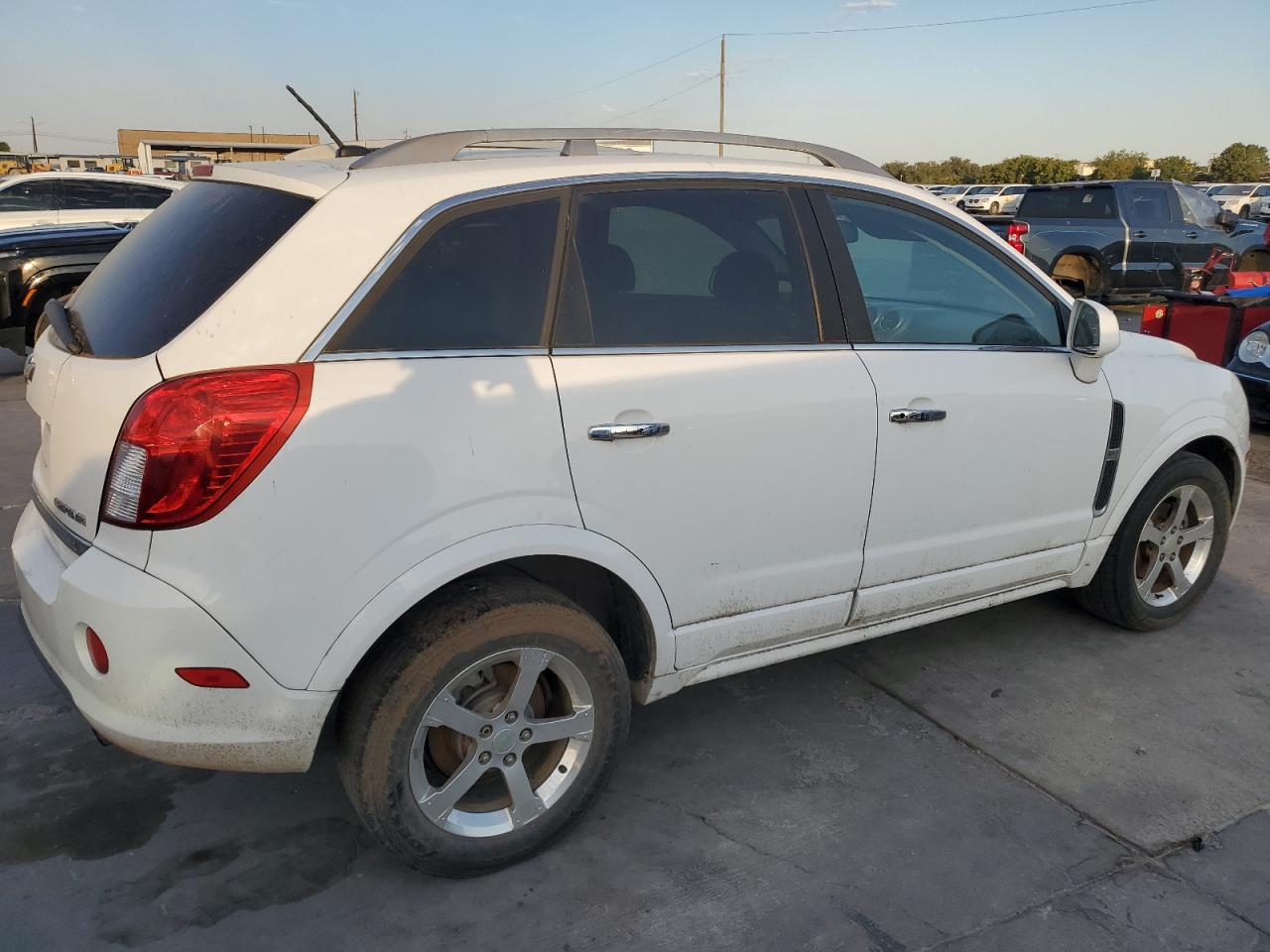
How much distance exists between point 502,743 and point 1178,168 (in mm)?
61998

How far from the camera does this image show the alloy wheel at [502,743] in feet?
8.56

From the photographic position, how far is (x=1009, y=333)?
359cm

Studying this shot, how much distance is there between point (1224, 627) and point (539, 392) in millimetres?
3363

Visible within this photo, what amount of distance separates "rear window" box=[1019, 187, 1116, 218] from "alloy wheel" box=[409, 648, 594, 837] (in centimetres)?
1400

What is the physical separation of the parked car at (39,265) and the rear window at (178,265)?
610 centimetres

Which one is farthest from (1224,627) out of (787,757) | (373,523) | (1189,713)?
(373,523)

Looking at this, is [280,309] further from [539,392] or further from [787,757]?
[787,757]

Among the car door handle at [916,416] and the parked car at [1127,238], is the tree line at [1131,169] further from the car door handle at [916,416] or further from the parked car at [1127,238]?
the car door handle at [916,416]

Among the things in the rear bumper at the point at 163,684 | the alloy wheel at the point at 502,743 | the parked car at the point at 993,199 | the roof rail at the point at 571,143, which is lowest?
the alloy wheel at the point at 502,743

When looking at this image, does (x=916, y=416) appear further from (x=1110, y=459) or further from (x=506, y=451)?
(x=506, y=451)

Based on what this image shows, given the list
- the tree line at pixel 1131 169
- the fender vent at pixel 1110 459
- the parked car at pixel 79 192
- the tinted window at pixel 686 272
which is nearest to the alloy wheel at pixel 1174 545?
the fender vent at pixel 1110 459

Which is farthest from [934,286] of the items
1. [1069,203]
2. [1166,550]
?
[1069,203]

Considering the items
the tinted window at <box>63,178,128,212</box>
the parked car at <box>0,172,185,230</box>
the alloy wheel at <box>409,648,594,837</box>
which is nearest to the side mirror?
the alloy wheel at <box>409,648,594,837</box>

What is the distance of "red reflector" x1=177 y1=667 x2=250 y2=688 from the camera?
91.0 inches
